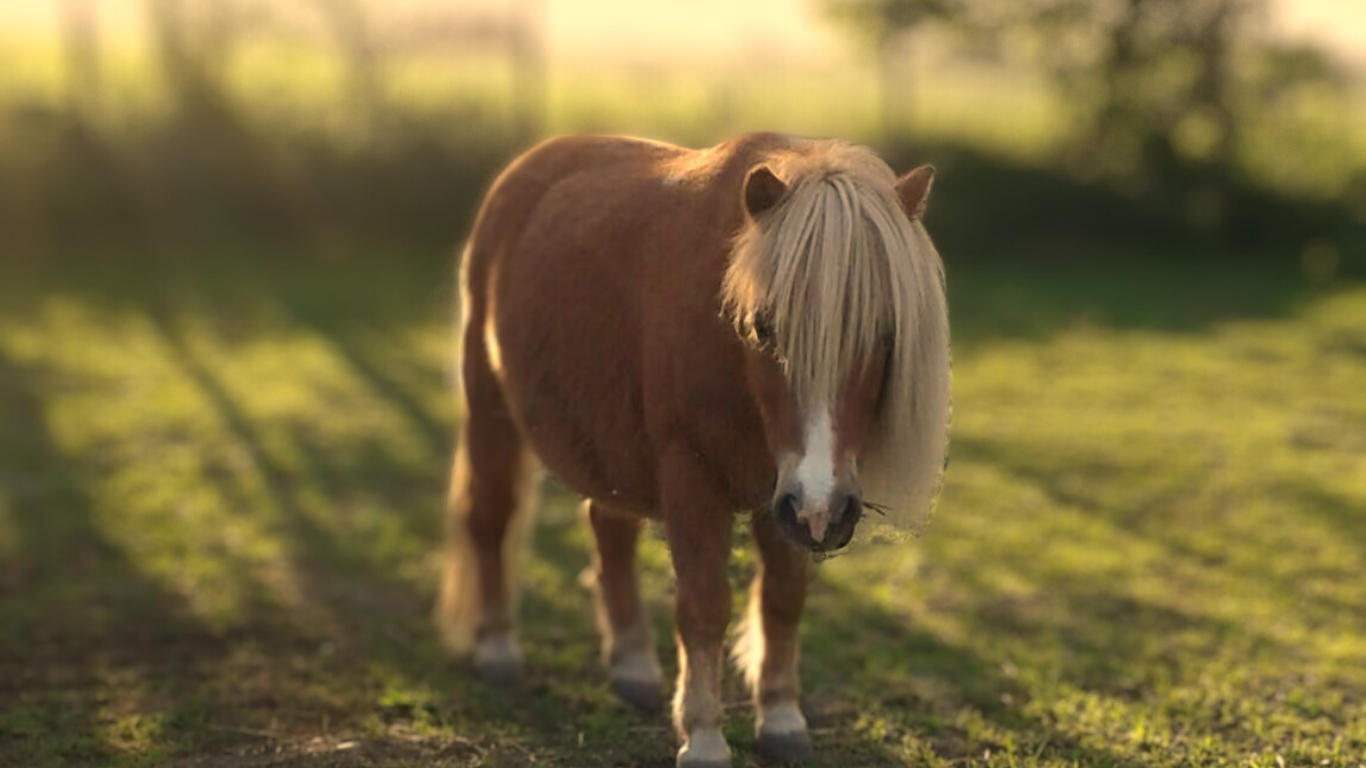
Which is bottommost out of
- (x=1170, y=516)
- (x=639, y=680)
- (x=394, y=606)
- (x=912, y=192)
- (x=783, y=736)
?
(x=1170, y=516)

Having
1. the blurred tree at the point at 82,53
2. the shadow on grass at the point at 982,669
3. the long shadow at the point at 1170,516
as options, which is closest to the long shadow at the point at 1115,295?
the long shadow at the point at 1170,516

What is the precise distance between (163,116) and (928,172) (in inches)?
511

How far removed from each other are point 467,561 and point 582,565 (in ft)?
4.05

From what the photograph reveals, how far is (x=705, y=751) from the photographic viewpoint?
3994 mm

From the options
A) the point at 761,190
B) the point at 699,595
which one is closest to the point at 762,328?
the point at 761,190

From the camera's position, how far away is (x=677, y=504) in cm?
391

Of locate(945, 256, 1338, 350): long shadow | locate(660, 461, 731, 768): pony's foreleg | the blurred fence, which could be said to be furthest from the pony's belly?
the blurred fence

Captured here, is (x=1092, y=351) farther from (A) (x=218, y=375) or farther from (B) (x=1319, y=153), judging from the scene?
(B) (x=1319, y=153)

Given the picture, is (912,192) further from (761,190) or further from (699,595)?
(699,595)

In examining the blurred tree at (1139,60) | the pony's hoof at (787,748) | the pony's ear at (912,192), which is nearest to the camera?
the pony's ear at (912,192)

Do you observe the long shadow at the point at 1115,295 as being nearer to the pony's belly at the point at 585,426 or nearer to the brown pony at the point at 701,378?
the brown pony at the point at 701,378

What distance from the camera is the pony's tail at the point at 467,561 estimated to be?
5215 mm

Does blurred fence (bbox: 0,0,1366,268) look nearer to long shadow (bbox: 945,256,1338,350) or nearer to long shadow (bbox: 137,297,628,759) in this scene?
long shadow (bbox: 945,256,1338,350)

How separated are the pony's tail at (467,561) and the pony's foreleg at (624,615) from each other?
384 mm
